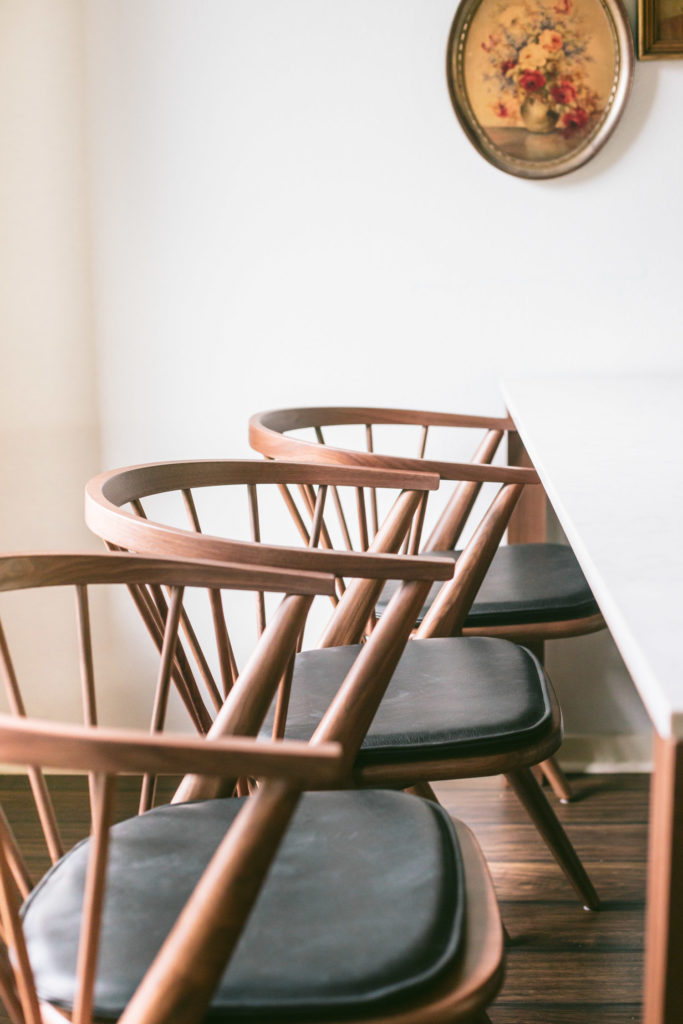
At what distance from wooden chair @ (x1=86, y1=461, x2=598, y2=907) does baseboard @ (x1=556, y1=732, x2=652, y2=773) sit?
80 centimetres

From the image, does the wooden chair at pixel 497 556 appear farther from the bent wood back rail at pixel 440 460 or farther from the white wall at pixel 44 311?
the white wall at pixel 44 311

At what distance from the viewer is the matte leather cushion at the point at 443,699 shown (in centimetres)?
120

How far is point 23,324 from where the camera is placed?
245cm

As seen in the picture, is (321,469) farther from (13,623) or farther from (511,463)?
(13,623)

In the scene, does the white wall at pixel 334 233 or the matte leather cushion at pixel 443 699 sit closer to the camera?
the matte leather cushion at pixel 443 699

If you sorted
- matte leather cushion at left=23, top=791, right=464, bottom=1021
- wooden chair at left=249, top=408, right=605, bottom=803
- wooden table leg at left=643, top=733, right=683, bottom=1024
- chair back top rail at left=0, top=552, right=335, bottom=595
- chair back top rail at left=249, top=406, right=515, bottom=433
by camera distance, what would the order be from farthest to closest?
chair back top rail at left=249, top=406, right=515, bottom=433 < wooden chair at left=249, top=408, right=605, bottom=803 < chair back top rail at left=0, top=552, right=335, bottom=595 < matte leather cushion at left=23, top=791, right=464, bottom=1021 < wooden table leg at left=643, top=733, right=683, bottom=1024

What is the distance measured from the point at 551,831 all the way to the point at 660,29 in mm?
1807

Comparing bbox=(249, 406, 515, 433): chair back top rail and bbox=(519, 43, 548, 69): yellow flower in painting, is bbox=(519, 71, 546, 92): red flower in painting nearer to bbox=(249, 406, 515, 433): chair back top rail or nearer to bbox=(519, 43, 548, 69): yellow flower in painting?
bbox=(519, 43, 548, 69): yellow flower in painting

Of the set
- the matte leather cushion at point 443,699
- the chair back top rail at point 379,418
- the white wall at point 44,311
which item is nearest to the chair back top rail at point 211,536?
the matte leather cushion at point 443,699

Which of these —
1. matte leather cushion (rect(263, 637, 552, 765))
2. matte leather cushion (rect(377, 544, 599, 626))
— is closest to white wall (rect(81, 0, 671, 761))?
matte leather cushion (rect(377, 544, 599, 626))

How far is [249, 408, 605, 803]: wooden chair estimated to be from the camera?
1.70 meters

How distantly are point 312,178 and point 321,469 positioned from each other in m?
1.13

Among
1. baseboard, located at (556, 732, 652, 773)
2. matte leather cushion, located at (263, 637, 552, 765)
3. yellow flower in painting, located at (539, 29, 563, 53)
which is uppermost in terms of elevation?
yellow flower in painting, located at (539, 29, 563, 53)

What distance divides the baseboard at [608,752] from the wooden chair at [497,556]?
45 centimetres
